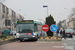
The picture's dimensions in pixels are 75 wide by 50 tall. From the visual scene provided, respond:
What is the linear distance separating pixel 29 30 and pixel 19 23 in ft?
5.91

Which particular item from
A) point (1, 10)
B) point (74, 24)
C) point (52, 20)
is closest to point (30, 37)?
point (52, 20)

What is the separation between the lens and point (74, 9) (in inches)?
2867

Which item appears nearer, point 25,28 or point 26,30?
point 26,30

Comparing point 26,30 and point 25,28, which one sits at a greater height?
point 25,28

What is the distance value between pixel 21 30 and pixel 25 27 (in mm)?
648

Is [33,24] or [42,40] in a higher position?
[33,24]

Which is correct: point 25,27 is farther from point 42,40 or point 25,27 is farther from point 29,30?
point 42,40

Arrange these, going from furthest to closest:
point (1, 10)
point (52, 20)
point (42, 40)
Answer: point (1, 10) → point (52, 20) → point (42, 40)

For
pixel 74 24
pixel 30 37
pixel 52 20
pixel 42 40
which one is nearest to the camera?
pixel 42 40

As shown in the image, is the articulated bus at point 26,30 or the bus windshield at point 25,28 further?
the bus windshield at point 25,28

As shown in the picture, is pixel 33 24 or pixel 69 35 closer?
pixel 33 24

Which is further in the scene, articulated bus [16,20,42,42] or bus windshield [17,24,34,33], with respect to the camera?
bus windshield [17,24,34,33]

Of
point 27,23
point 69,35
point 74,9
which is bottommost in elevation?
point 69,35

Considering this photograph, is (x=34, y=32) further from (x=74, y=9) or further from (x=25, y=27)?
(x=74, y=9)
